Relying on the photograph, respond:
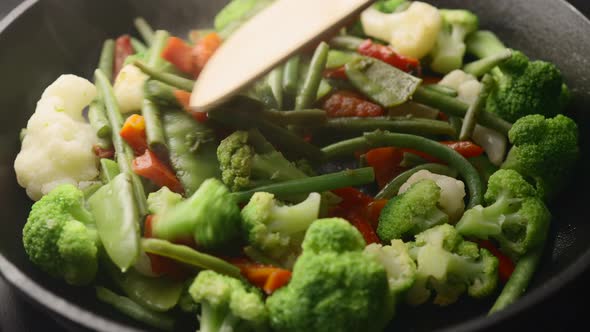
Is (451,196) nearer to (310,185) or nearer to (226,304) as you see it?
(310,185)

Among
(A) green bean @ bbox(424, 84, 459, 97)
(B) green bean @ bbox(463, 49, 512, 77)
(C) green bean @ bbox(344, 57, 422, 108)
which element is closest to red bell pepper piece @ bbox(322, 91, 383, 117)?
(C) green bean @ bbox(344, 57, 422, 108)

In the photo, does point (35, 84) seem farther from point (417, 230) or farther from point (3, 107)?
point (417, 230)

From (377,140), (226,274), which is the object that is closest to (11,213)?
(226,274)

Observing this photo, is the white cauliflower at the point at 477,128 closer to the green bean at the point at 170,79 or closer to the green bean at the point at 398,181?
the green bean at the point at 398,181

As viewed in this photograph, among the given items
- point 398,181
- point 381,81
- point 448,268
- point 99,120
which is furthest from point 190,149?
point 448,268

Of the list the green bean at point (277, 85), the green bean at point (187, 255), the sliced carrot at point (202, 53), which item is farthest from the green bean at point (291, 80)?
the green bean at point (187, 255)

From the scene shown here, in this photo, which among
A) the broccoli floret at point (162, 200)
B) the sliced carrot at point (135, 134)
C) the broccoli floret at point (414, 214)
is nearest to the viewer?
the broccoli floret at point (162, 200)
